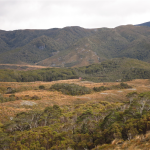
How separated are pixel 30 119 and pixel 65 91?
193 feet

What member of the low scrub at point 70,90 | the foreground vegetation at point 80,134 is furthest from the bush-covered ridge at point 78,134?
the low scrub at point 70,90

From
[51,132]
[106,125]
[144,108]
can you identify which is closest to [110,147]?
[106,125]

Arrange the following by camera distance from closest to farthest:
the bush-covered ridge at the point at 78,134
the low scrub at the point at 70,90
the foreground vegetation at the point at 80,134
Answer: the foreground vegetation at the point at 80,134, the bush-covered ridge at the point at 78,134, the low scrub at the point at 70,90

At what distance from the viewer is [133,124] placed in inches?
907

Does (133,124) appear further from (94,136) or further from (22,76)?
(22,76)

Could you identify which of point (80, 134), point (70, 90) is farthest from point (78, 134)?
point (70, 90)

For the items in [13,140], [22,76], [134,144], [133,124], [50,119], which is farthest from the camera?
[22,76]

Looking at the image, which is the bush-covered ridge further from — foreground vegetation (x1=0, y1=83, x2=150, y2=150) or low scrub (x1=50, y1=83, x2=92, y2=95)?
low scrub (x1=50, y1=83, x2=92, y2=95)

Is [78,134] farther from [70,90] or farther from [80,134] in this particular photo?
[70,90]

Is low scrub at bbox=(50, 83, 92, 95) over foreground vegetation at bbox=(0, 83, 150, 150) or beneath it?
beneath

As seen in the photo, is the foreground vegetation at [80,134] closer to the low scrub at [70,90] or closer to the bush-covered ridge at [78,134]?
the bush-covered ridge at [78,134]

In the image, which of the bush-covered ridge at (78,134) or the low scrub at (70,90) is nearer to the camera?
the bush-covered ridge at (78,134)

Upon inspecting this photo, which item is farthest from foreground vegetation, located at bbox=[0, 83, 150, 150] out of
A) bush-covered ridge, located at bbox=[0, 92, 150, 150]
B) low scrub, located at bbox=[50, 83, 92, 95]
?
low scrub, located at bbox=[50, 83, 92, 95]

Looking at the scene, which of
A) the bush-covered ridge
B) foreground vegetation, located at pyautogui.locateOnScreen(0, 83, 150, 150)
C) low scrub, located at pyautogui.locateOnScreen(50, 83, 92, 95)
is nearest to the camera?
foreground vegetation, located at pyautogui.locateOnScreen(0, 83, 150, 150)
